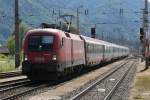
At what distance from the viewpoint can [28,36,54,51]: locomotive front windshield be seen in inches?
1079

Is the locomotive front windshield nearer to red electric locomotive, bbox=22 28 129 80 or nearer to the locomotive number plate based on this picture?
red electric locomotive, bbox=22 28 129 80

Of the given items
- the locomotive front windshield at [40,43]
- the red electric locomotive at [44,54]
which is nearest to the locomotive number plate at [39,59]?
the red electric locomotive at [44,54]

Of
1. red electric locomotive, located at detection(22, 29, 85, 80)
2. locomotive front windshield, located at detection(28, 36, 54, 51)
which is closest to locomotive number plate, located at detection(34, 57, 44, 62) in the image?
red electric locomotive, located at detection(22, 29, 85, 80)

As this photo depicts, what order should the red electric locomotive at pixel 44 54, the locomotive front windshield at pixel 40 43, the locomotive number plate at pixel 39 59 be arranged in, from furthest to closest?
the locomotive front windshield at pixel 40 43
the locomotive number plate at pixel 39 59
the red electric locomotive at pixel 44 54

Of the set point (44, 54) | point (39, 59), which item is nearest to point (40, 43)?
point (44, 54)

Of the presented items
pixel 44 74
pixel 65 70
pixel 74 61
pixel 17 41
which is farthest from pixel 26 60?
pixel 17 41

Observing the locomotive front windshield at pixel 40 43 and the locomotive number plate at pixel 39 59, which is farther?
the locomotive front windshield at pixel 40 43

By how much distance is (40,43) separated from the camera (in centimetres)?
2759

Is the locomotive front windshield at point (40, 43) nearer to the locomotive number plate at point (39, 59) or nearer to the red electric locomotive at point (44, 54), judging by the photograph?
the red electric locomotive at point (44, 54)

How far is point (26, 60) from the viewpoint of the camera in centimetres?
2716

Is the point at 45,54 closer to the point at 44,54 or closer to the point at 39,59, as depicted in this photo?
the point at 44,54

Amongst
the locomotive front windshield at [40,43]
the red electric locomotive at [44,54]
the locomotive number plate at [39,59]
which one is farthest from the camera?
the locomotive front windshield at [40,43]

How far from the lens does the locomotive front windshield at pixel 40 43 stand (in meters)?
27.4

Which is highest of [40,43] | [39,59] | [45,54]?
[40,43]
